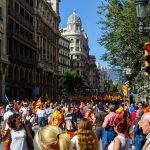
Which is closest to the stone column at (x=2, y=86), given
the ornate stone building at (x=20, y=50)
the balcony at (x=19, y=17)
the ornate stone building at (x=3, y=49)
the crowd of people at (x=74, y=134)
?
the ornate stone building at (x=3, y=49)

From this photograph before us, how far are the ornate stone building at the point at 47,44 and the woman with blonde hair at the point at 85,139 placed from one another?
6138cm

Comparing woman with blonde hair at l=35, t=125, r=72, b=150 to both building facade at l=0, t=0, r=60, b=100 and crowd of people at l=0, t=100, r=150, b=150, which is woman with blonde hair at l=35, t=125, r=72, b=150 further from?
building facade at l=0, t=0, r=60, b=100

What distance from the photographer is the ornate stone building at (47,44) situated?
69.8m

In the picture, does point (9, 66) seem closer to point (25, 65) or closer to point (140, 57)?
point (25, 65)

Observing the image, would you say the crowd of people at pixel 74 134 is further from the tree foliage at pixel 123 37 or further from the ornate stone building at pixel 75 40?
the ornate stone building at pixel 75 40

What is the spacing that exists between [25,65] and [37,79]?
956 cm

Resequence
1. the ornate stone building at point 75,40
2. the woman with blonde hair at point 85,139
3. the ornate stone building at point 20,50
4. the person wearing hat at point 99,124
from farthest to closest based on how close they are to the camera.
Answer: the ornate stone building at point 75,40 → the ornate stone building at point 20,50 → the person wearing hat at point 99,124 → the woman with blonde hair at point 85,139

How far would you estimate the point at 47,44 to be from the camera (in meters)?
78.5

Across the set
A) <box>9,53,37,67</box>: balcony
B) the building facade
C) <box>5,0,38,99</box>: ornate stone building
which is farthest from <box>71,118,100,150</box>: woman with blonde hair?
<box>9,53,37,67</box>: balcony

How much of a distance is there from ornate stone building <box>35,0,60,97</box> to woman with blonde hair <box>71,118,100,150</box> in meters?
61.4

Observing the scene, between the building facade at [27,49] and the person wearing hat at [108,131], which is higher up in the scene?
the building facade at [27,49]

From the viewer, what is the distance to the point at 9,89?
53.1 m

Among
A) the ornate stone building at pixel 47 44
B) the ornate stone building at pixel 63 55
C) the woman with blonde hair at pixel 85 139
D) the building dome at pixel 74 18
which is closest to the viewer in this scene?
the woman with blonde hair at pixel 85 139

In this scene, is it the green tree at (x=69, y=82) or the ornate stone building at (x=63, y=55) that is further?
the ornate stone building at (x=63, y=55)
